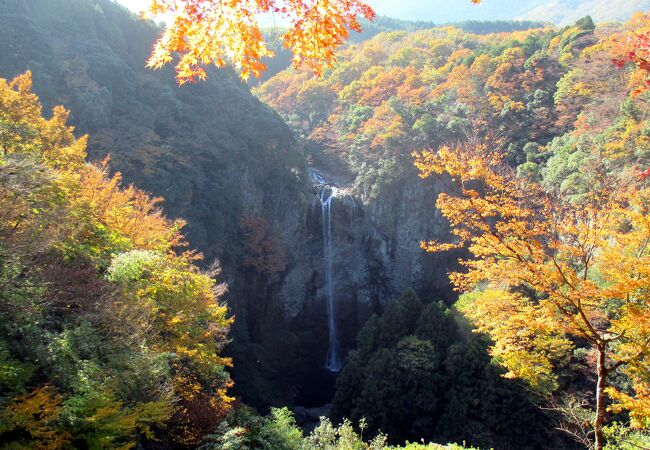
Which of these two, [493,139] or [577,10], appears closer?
[493,139]

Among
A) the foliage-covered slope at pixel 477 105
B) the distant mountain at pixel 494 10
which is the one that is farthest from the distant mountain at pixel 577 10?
the foliage-covered slope at pixel 477 105

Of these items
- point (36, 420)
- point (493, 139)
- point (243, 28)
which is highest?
point (493, 139)

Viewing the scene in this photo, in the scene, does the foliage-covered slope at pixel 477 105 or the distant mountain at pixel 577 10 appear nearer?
the foliage-covered slope at pixel 477 105

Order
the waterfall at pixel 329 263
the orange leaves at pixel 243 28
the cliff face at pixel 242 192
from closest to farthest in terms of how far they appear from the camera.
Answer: the orange leaves at pixel 243 28, the cliff face at pixel 242 192, the waterfall at pixel 329 263

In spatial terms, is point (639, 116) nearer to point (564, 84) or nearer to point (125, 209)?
point (564, 84)

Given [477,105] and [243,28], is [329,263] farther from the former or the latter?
[243,28]

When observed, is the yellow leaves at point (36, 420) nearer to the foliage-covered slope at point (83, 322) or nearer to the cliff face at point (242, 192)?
the foliage-covered slope at point (83, 322)

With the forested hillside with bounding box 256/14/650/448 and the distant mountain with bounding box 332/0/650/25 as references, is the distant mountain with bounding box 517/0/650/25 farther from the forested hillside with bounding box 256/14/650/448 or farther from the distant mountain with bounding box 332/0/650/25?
the forested hillside with bounding box 256/14/650/448

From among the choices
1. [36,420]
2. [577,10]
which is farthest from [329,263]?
[577,10]
